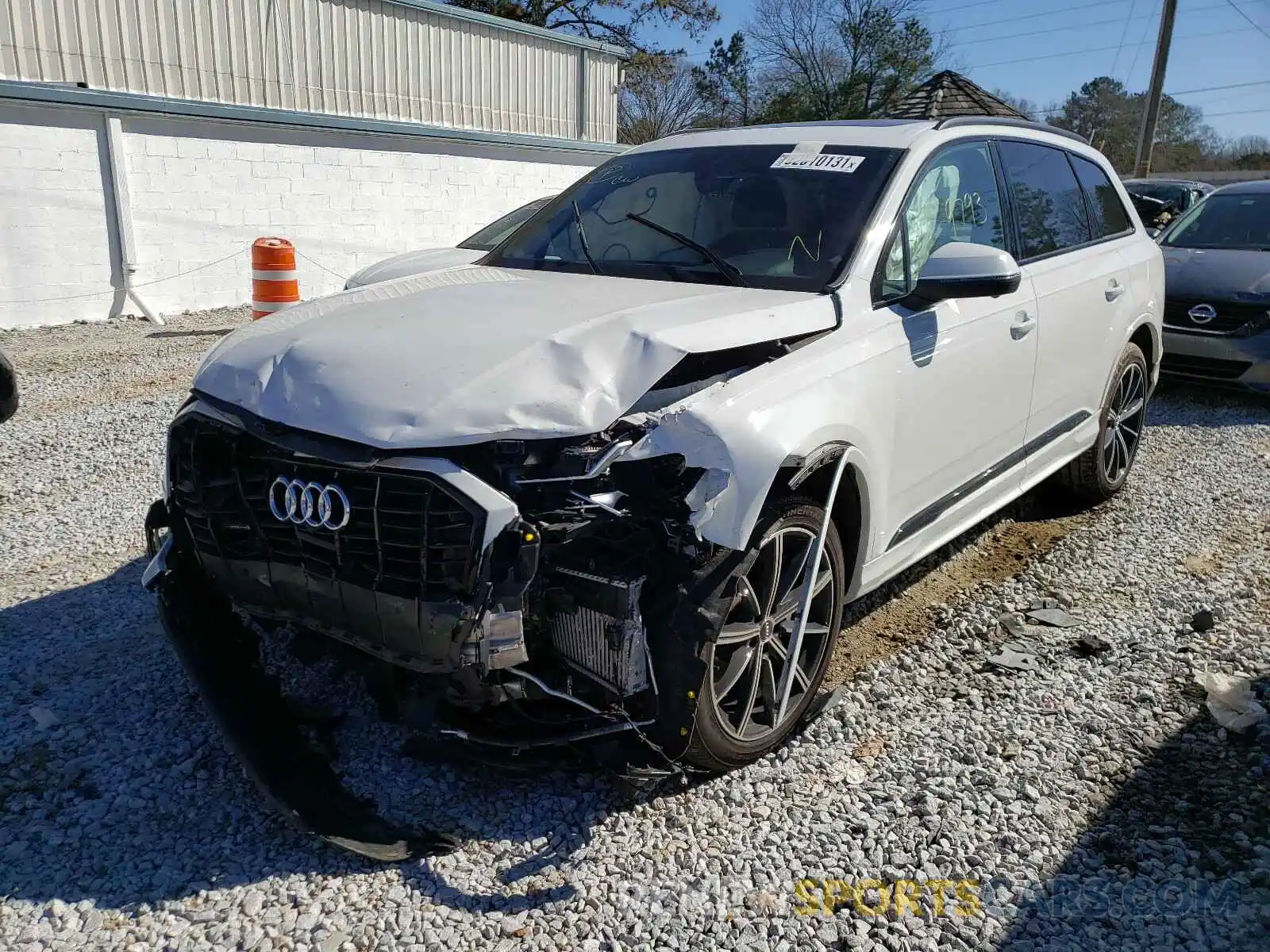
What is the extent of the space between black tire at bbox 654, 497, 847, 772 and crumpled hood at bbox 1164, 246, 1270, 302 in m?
6.29

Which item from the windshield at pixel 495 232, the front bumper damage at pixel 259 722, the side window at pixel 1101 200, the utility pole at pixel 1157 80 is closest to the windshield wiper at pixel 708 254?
the front bumper damage at pixel 259 722

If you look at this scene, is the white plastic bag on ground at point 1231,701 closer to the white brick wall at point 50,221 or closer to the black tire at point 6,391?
the black tire at point 6,391

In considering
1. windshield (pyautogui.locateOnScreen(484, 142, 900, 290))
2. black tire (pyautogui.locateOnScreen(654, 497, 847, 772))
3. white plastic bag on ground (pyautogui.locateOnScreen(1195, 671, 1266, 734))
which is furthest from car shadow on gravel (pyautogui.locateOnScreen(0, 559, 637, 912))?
white plastic bag on ground (pyautogui.locateOnScreen(1195, 671, 1266, 734))

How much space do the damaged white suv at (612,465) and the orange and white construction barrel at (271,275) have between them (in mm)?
6011

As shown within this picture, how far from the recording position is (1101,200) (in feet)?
17.8

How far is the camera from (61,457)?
20.3 ft

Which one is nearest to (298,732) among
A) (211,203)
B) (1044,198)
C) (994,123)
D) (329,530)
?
(329,530)

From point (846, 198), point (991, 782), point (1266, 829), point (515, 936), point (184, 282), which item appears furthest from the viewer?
point (184, 282)

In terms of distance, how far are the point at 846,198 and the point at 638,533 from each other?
175 cm

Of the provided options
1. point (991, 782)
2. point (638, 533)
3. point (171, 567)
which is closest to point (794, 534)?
point (638, 533)

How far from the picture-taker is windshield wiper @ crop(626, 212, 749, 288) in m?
3.54

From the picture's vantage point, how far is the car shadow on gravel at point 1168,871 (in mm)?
2535

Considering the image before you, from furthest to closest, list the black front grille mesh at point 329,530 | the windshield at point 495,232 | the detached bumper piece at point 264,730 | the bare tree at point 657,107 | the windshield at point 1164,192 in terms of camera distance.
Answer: the bare tree at point 657,107, the windshield at point 1164,192, the windshield at point 495,232, the detached bumper piece at point 264,730, the black front grille mesh at point 329,530

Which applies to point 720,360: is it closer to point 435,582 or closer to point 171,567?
Answer: point 435,582
